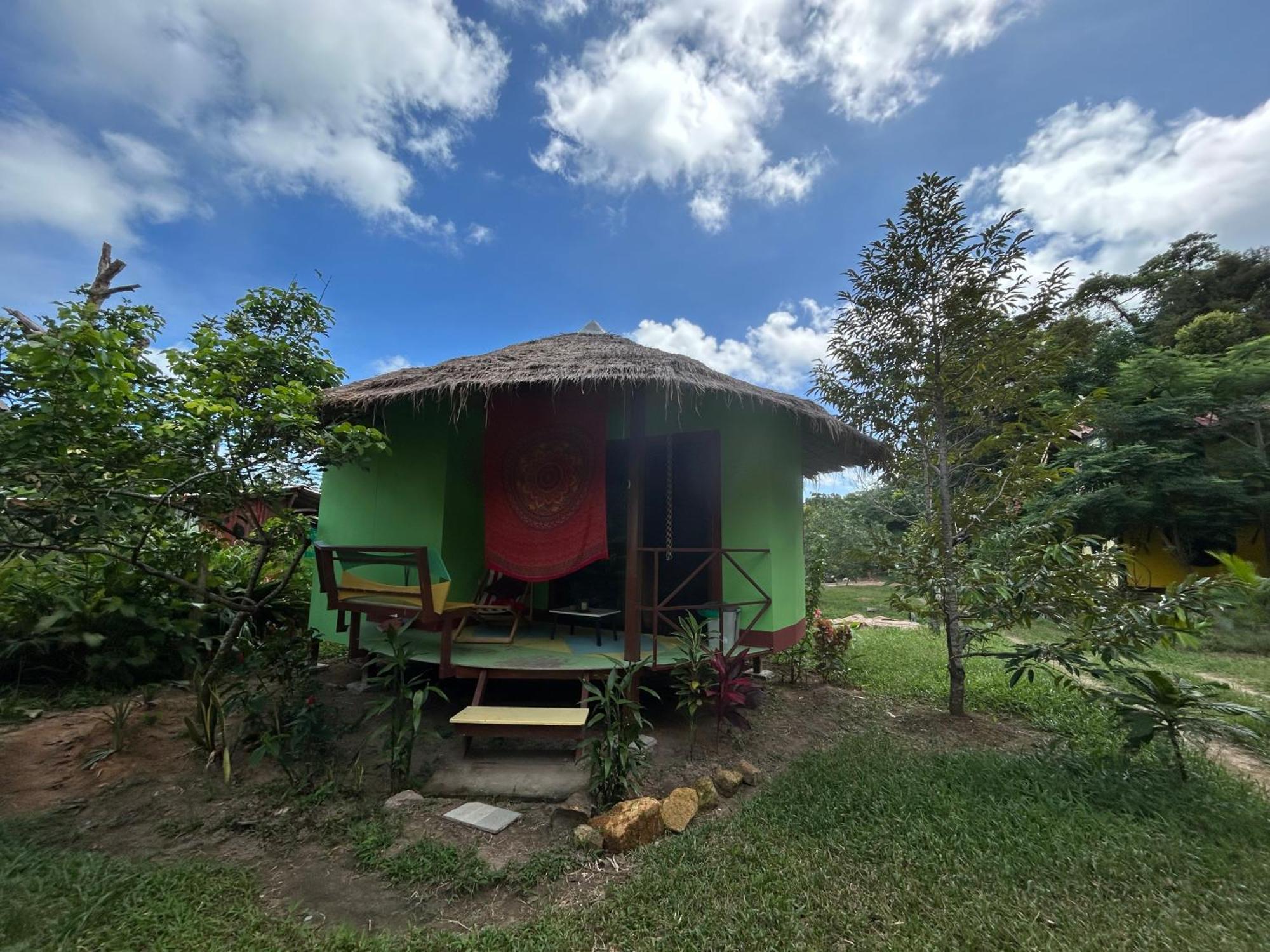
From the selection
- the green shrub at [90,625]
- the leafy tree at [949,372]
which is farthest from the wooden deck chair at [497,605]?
→ the leafy tree at [949,372]

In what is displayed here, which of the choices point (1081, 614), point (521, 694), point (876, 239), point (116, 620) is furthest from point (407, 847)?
point (876, 239)

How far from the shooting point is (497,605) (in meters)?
5.08

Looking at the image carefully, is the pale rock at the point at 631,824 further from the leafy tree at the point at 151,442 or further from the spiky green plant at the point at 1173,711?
the spiky green plant at the point at 1173,711

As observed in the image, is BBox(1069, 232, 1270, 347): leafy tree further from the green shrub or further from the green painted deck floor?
the green shrub

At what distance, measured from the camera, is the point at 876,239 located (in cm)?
495

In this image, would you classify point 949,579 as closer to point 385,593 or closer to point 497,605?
point 497,605

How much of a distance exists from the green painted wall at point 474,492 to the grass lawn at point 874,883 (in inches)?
91.6

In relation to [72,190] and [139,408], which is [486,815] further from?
[72,190]

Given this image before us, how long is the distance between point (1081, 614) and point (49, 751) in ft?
23.7

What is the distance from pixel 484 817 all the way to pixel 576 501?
2496 mm

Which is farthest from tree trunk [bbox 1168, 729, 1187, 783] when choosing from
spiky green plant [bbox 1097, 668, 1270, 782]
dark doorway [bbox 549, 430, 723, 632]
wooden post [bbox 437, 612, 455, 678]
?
wooden post [bbox 437, 612, 455, 678]

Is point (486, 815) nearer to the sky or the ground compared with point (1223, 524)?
nearer to the ground

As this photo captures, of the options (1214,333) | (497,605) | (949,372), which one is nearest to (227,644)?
(497,605)

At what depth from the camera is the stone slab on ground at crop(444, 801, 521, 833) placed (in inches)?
107
